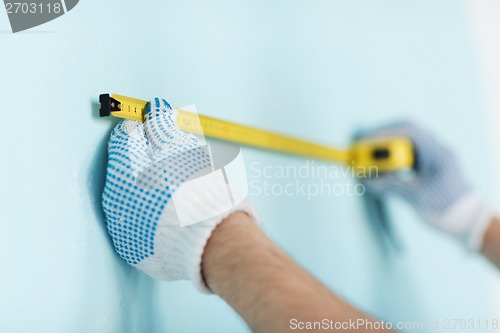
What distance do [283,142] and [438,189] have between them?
427 mm

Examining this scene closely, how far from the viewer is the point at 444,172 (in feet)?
3.82

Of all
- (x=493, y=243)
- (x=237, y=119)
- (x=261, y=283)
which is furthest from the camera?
(x=493, y=243)

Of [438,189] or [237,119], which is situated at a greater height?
[237,119]

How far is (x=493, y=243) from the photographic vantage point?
1.12 meters

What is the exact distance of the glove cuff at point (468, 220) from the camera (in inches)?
44.8

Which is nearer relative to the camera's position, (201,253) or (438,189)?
(201,253)

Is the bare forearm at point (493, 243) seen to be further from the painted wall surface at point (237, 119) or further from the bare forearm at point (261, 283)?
the bare forearm at point (261, 283)

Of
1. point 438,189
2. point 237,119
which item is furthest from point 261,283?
point 438,189

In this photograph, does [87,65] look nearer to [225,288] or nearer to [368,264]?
[225,288]

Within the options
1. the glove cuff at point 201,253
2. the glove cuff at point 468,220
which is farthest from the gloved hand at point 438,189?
the glove cuff at point 201,253

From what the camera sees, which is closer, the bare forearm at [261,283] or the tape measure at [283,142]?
the bare forearm at [261,283]

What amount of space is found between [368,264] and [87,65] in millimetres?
786

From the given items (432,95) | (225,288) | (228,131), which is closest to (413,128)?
(432,95)

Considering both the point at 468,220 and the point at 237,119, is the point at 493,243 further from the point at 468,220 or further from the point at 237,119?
the point at 237,119
